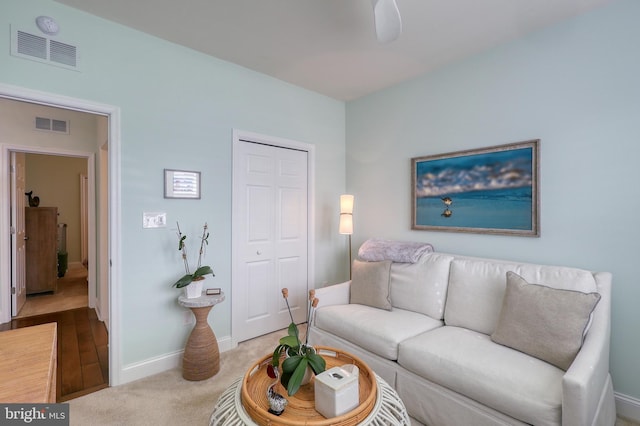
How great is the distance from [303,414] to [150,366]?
70.3 inches

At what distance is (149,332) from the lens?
2.42 metres

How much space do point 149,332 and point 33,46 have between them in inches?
85.7

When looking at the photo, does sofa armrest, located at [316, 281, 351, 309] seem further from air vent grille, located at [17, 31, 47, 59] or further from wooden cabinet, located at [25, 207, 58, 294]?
wooden cabinet, located at [25, 207, 58, 294]

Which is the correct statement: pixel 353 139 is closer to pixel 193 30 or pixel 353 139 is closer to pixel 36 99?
pixel 193 30

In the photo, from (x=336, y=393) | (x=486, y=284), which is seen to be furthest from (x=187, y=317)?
(x=486, y=284)

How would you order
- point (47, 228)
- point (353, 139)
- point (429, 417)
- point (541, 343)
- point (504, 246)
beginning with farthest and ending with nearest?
point (47, 228)
point (353, 139)
point (504, 246)
point (429, 417)
point (541, 343)

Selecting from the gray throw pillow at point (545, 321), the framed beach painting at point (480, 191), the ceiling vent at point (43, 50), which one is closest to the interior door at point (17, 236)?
the ceiling vent at point (43, 50)

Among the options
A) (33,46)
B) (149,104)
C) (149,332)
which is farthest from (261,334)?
(33,46)

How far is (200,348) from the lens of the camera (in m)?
2.35

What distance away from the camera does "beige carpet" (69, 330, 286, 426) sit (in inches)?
74.1

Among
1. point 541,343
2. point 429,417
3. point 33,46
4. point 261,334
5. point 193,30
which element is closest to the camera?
point 541,343

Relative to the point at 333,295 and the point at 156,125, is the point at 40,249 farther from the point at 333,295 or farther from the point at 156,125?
A: the point at 333,295

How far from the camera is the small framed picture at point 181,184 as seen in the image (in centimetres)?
251

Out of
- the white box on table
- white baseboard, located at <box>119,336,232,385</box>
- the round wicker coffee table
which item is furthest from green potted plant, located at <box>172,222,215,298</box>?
the white box on table
